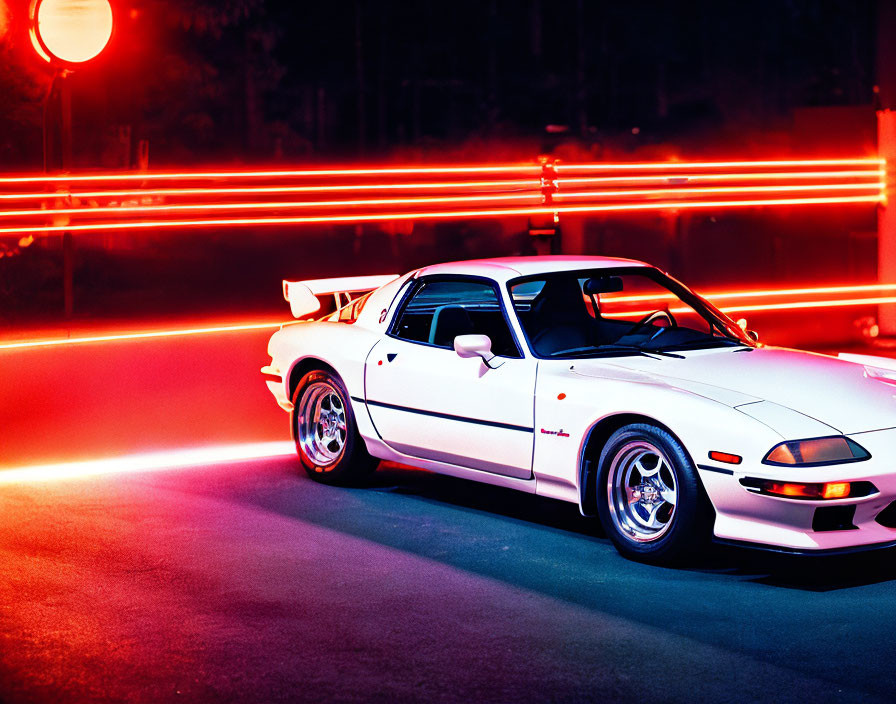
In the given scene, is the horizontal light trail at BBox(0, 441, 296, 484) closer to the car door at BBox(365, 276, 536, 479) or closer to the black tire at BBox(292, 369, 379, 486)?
the black tire at BBox(292, 369, 379, 486)

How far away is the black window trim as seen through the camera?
730 centimetres

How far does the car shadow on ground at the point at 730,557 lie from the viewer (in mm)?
6176

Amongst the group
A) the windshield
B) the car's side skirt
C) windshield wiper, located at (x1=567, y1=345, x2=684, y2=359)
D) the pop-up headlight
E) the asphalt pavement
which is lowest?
the asphalt pavement

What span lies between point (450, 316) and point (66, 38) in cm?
780

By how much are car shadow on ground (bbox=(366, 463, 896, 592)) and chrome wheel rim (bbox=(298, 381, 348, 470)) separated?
0.35 meters

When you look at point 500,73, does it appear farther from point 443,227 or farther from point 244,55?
point 244,55

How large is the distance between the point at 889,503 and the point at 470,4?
65.3 meters

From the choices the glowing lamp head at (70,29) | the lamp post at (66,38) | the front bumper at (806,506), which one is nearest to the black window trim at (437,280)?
the front bumper at (806,506)

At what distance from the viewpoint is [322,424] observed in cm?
854

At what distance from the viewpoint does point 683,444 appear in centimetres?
618

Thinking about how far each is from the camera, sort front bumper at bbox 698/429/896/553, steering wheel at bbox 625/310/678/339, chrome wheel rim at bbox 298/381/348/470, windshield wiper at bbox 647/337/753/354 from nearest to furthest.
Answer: front bumper at bbox 698/429/896/553 < windshield wiper at bbox 647/337/753/354 < steering wheel at bbox 625/310/678/339 < chrome wheel rim at bbox 298/381/348/470

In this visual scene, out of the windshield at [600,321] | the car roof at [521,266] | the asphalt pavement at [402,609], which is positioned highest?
the car roof at [521,266]

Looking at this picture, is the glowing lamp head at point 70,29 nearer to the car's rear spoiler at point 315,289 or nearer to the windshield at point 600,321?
the car's rear spoiler at point 315,289

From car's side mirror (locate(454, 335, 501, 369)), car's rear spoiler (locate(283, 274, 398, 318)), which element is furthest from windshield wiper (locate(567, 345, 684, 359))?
car's rear spoiler (locate(283, 274, 398, 318))
